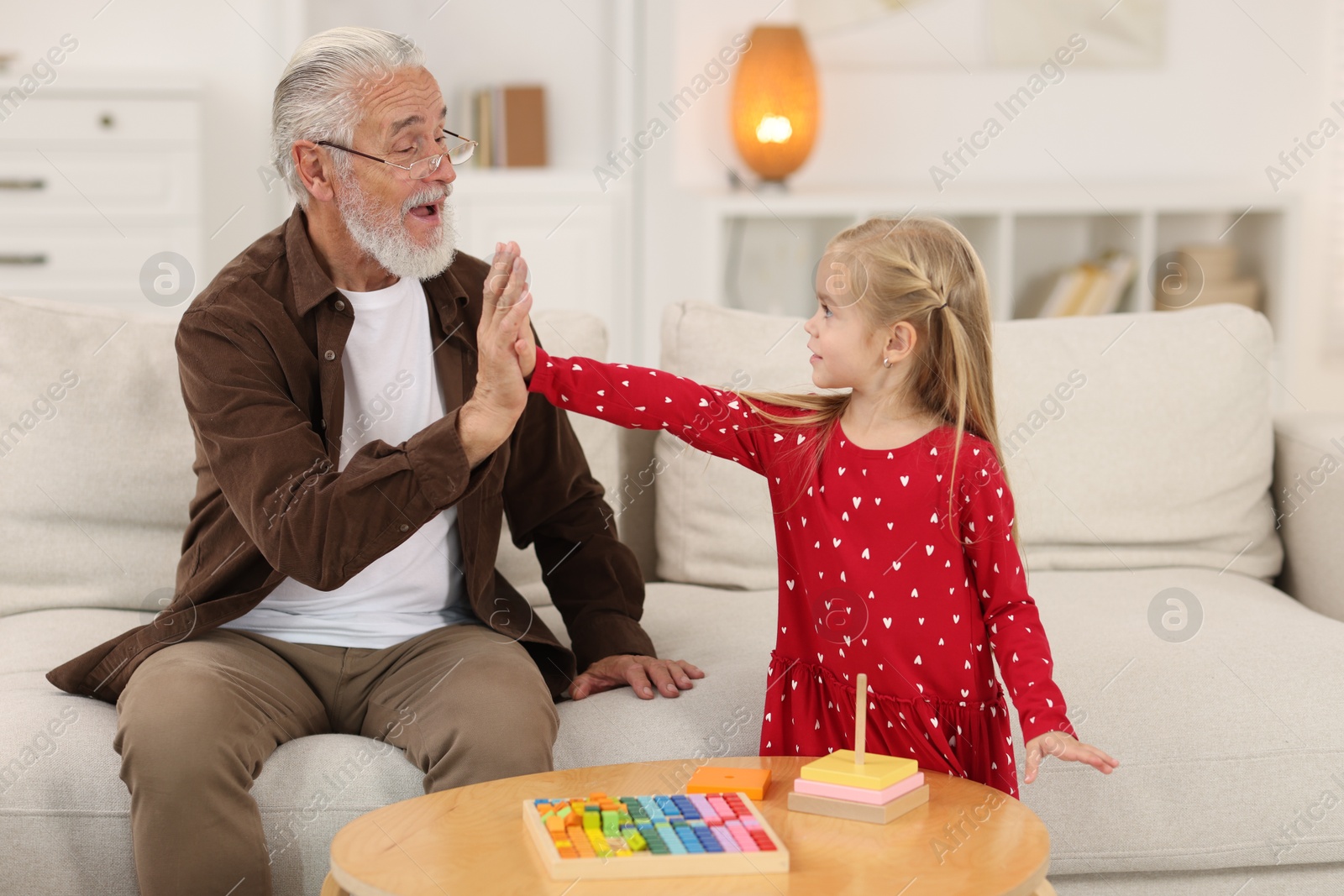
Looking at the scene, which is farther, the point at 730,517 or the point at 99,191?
the point at 99,191

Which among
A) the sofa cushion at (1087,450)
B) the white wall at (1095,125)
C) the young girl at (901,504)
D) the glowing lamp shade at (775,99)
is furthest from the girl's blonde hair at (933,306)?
the white wall at (1095,125)

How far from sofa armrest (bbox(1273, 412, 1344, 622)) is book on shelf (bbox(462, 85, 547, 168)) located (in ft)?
A: 8.84

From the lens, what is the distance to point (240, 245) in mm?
4141

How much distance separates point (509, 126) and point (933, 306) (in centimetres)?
306

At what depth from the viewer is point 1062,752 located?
125 centimetres

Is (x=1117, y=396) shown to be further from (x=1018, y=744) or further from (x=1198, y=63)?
(x=1198, y=63)

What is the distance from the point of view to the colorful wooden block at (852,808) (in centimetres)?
114

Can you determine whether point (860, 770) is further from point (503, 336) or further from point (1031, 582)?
point (1031, 582)

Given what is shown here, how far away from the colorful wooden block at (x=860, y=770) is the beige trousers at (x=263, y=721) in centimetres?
36

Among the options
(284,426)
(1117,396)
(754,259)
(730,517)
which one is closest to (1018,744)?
(730,517)

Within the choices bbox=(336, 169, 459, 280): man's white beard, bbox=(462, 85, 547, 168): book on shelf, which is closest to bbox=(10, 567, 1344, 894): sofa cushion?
bbox=(336, 169, 459, 280): man's white beard

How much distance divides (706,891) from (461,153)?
3.51 ft

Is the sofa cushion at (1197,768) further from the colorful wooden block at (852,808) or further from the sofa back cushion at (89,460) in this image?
the sofa back cushion at (89,460)

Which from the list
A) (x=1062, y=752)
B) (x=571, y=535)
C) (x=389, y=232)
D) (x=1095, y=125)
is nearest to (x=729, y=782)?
(x=1062, y=752)
